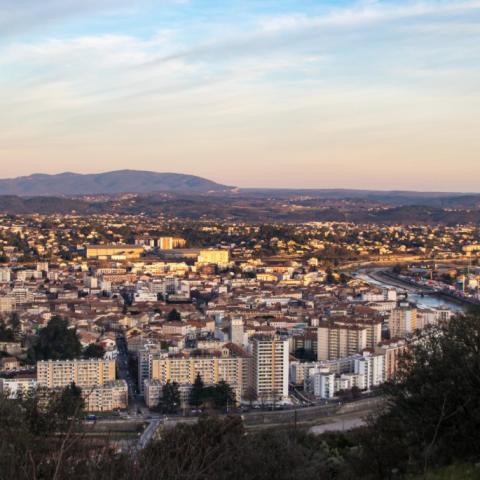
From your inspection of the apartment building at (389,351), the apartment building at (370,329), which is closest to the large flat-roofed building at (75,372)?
the apartment building at (389,351)

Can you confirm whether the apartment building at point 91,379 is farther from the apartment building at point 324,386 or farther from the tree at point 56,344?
the apartment building at point 324,386

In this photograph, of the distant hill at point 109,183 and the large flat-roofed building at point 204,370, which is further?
the distant hill at point 109,183

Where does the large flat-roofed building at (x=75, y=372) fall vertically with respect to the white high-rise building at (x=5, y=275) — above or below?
above

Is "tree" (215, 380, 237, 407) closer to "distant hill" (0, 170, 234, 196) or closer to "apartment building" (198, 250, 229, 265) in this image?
"apartment building" (198, 250, 229, 265)

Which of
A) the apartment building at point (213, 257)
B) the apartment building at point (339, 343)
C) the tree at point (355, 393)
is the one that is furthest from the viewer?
the apartment building at point (213, 257)

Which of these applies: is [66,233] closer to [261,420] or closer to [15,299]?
[15,299]

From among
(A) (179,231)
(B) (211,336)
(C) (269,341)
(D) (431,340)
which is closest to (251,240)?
(A) (179,231)
